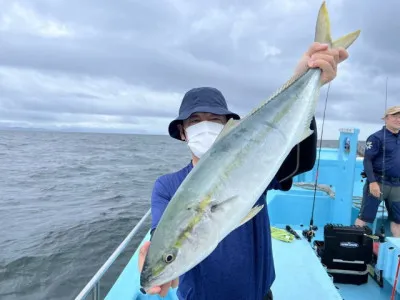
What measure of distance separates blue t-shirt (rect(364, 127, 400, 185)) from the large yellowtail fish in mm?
4983

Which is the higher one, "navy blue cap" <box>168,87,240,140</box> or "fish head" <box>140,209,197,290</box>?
"navy blue cap" <box>168,87,240,140</box>

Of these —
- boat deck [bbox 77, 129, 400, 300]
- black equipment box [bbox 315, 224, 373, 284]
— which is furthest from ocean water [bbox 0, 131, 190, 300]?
black equipment box [bbox 315, 224, 373, 284]

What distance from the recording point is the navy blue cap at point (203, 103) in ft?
7.34

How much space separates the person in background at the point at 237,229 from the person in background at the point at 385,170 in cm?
441

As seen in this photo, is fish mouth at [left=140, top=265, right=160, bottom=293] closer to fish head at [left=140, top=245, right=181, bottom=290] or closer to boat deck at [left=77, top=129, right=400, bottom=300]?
fish head at [left=140, top=245, right=181, bottom=290]

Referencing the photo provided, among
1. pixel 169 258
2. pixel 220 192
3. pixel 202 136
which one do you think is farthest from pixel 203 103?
pixel 169 258

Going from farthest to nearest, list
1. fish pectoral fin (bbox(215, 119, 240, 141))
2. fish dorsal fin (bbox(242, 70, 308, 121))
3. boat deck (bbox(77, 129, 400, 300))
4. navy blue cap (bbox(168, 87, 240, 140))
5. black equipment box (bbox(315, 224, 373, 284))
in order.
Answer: black equipment box (bbox(315, 224, 373, 284)) → boat deck (bbox(77, 129, 400, 300)) → navy blue cap (bbox(168, 87, 240, 140)) → fish dorsal fin (bbox(242, 70, 308, 121)) → fish pectoral fin (bbox(215, 119, 240, 141))

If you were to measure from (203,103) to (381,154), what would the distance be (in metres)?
5.03

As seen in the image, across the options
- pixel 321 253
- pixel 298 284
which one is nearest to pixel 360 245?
pixel 321 253

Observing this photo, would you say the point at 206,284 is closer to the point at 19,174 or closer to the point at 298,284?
the point at 298,284

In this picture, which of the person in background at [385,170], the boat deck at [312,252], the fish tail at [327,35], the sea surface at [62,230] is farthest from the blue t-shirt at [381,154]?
the sea surface at [62,230]

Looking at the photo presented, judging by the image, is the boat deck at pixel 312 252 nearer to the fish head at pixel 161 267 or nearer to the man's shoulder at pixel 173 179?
the man's shoulder at pixel 173 179

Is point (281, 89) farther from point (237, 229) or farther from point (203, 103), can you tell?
point (237, 229)

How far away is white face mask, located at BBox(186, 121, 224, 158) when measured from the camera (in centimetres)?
216
